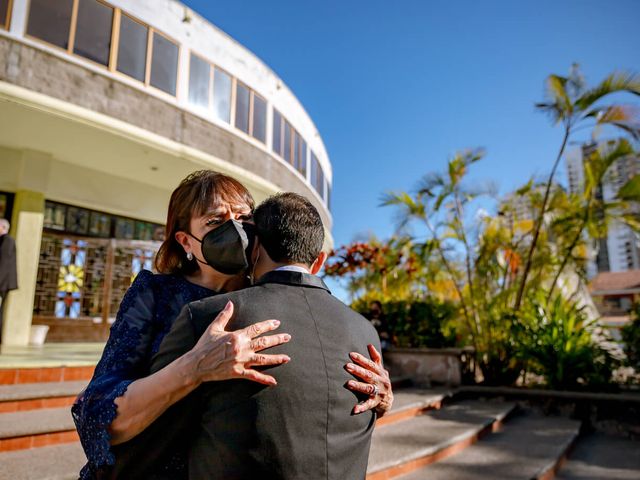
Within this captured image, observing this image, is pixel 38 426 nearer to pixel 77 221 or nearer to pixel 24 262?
pixel 24 262

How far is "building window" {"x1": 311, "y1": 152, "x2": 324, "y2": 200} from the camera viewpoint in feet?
48.9

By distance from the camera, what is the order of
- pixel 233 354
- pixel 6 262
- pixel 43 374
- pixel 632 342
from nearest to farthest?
pixel 233 354 < pixel 43 374 < pixel 6 262 < pixel 632 342

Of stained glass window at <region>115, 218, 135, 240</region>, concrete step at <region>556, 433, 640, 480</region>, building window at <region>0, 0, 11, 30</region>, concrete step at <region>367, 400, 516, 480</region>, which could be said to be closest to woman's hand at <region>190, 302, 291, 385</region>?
concrete step at <region>367, 400, 516, 480</region>

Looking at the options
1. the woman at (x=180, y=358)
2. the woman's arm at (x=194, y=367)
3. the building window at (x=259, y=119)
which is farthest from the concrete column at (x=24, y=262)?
the woman's arm at (x=194, y=367)

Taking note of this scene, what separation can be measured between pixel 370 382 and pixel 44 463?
8.39 feet

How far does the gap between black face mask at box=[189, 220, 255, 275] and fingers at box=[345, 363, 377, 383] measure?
0.52 meters

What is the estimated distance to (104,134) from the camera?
7477mm

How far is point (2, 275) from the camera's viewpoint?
650 cm

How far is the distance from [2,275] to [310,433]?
698cm

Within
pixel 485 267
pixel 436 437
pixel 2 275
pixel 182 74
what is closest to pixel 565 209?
pixel 485 267

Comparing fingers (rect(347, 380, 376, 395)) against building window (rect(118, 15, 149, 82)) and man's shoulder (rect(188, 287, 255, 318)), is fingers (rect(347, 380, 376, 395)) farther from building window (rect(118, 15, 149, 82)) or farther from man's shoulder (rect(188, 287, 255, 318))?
building window (rect(118, 15, 149, 82))

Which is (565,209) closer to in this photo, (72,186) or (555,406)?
(555,406)

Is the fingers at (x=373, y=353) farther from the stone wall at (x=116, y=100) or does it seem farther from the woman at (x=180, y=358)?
the stone wall at (x=116, y=100)

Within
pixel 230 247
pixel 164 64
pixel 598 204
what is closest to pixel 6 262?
pixel 164 64
